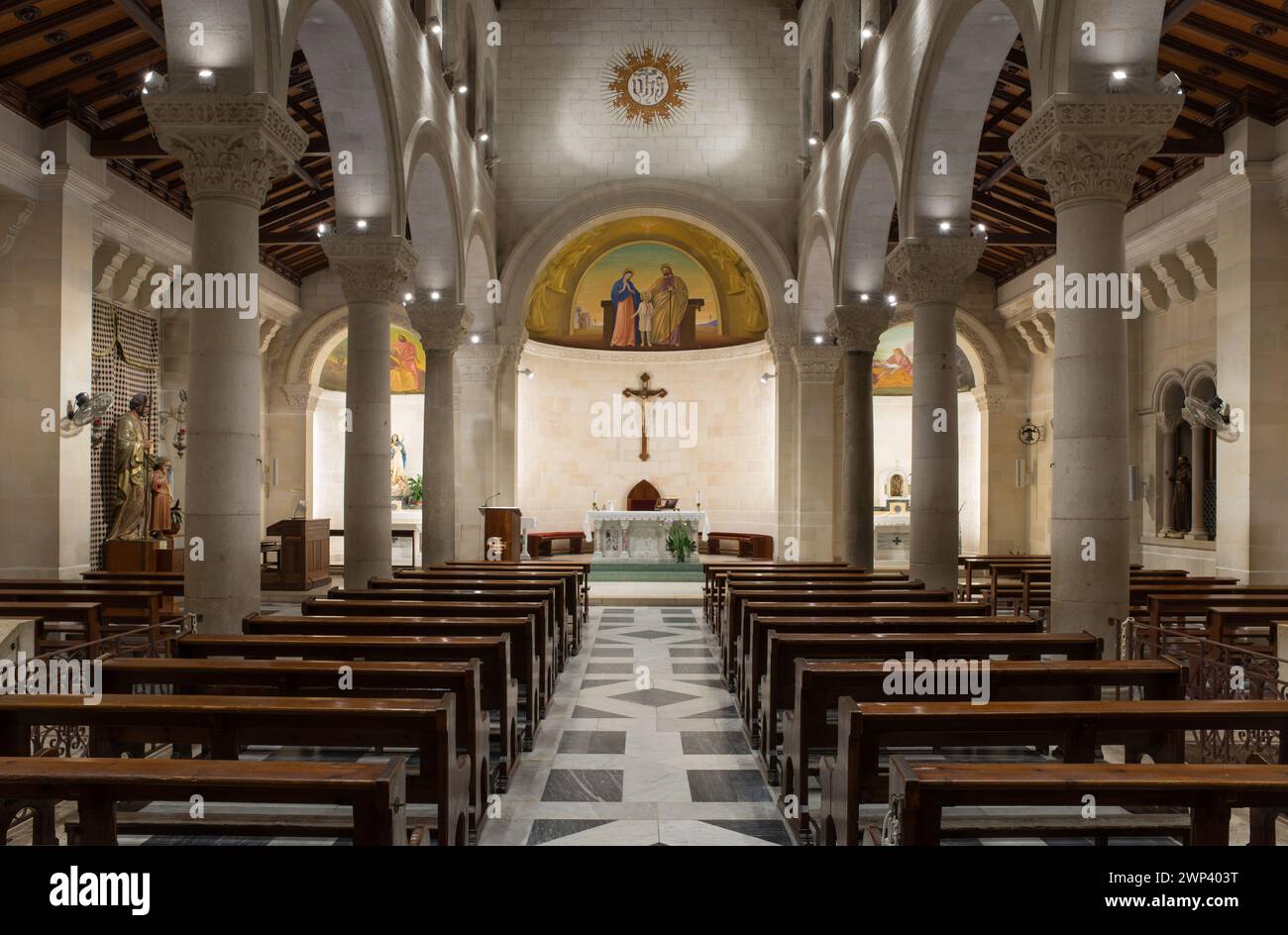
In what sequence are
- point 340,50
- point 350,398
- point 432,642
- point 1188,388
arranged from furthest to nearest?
point 1188,388 < point 350,398 < point 340,50 < point 432,642

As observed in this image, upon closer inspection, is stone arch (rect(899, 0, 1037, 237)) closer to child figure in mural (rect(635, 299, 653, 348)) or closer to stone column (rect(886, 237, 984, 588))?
stone column (rect(886, 237, 984, 588))

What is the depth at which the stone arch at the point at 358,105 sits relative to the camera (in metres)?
9.87

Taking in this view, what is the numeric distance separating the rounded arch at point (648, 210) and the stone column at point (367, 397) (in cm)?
823

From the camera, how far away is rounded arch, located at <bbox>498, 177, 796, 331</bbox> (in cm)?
1941

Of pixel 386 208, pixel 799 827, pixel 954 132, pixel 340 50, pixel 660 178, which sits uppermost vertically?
pixel 660 178

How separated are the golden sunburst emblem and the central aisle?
47.8 feet

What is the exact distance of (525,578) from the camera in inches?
398

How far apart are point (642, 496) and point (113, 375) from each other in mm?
13078

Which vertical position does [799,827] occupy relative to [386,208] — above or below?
below

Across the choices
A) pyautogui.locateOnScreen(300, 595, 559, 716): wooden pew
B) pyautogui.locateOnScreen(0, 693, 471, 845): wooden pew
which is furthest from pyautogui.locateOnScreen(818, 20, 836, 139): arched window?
pyautogui.locateOnScreen(0, 693, 471, 845): wooden pew

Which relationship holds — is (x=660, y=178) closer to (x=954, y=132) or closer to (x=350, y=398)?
(x=954, y=132)

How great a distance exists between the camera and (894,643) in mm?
5660
